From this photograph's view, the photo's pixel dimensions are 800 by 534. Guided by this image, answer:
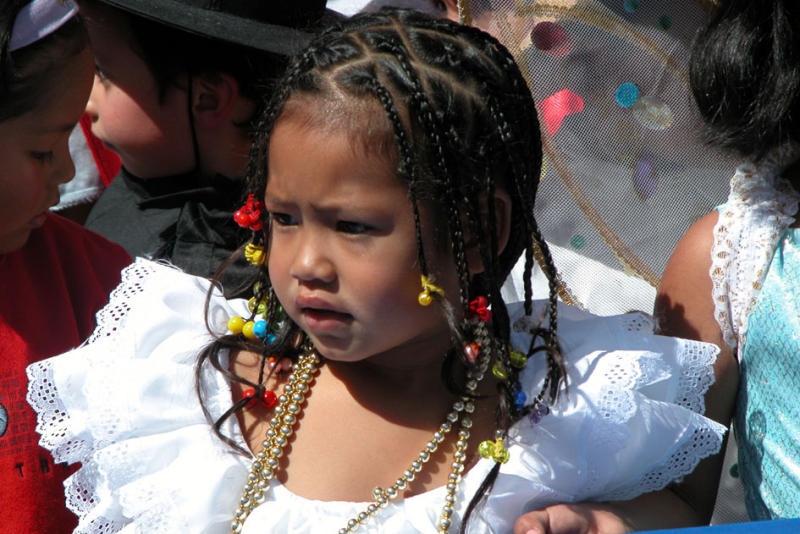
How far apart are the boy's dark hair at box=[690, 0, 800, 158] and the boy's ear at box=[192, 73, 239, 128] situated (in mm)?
1017

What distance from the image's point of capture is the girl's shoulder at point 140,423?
4.62 feet

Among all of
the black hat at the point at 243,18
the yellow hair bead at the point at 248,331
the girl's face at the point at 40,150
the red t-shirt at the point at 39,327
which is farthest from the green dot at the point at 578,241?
the girl's face at the point at 40,150

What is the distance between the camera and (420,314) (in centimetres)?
146

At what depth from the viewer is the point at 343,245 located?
1.38 metres

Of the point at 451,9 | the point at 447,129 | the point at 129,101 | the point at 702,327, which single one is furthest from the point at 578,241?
the point at 129,101

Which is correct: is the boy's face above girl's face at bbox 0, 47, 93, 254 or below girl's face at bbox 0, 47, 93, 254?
below

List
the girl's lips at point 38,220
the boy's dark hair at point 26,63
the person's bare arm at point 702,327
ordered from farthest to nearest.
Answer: the person's bare arm at point 702,327
the girl's lips at point 38,220
the boy's dark hair at point 26,63

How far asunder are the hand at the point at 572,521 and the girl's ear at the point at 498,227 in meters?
0.38

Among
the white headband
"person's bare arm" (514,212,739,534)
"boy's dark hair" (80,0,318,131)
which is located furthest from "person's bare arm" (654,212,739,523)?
the white headband

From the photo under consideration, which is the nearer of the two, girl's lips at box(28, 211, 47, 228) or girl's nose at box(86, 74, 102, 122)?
girl's lips at box(28, 211, 47, 228)

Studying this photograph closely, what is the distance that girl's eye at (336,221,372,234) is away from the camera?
4.54 ft

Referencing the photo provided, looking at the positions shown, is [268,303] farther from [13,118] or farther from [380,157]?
[13,118]

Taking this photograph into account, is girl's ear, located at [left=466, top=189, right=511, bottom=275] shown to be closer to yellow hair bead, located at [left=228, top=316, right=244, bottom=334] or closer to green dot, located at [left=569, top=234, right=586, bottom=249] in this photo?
yellow hair bead, located at [left=228, top=316, right=244, bottom=334]

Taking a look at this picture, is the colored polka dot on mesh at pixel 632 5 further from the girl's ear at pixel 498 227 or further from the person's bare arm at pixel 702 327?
the girl's ear at pixel 498 227
